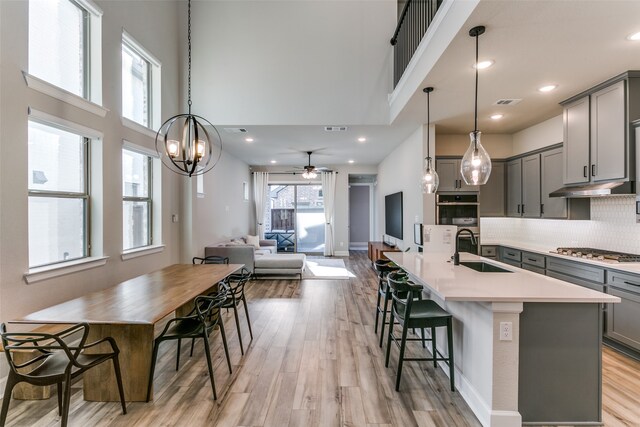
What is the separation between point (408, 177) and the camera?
552 centimetres

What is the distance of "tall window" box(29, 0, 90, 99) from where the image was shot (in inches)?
103

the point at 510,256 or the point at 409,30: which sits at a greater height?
the point at 409,30

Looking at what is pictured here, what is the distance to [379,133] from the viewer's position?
5336mm

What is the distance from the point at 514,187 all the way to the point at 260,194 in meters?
6.70

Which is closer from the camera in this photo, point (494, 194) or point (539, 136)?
point (539, 136)

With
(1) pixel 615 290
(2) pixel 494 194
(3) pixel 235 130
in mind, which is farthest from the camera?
(3) pixel 235 130

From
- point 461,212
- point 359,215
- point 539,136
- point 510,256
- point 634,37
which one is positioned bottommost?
point 510,256

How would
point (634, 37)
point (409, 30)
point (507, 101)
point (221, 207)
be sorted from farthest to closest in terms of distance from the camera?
point (221, 207), point (409, 30), point (507, 101), point (634, 37)

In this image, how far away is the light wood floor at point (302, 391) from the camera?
2.05 metres

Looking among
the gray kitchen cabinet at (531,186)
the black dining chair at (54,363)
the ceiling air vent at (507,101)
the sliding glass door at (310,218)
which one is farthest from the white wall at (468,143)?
the black dining chair at (54,363)

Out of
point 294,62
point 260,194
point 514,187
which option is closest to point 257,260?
point 260,194

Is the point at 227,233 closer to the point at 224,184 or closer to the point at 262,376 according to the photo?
the point at 224,184

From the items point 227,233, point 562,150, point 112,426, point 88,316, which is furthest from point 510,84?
point 227,233

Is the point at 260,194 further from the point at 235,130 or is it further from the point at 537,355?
the point at 537,355
